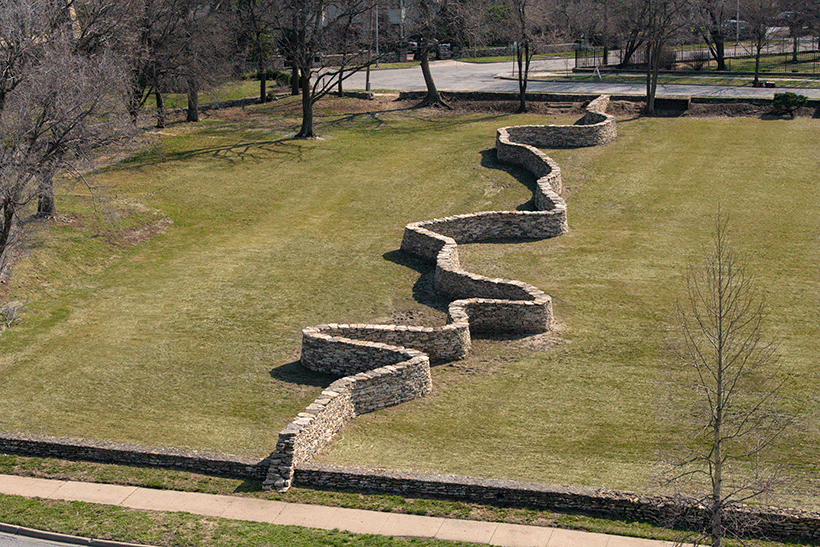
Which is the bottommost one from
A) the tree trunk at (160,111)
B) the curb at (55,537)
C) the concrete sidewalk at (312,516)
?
the curb at (55,537)

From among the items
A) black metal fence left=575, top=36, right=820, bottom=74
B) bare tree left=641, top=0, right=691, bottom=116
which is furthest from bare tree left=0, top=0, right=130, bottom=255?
black metal fence left=575, top=36, right=820, bottom=74

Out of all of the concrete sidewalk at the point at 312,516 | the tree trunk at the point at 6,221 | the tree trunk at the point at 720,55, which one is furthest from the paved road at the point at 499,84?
the concrete sidewalk at the point at 312,516

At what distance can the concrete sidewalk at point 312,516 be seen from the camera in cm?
1512

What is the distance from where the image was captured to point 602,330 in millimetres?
23984

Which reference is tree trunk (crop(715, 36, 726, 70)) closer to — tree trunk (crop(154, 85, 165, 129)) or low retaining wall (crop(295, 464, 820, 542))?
tree trunk (crop(154, 85, 165, 129))

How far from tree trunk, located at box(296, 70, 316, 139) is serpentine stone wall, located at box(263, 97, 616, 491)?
15776 mm

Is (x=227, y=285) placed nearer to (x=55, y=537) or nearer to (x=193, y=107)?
(x=55, y=537)

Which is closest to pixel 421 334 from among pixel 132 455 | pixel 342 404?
pixel 342 404

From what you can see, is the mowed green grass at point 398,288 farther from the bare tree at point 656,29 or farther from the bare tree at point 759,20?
the bare tree at point 759,20

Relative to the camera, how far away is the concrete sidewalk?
15125 mm

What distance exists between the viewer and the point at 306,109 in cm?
4534

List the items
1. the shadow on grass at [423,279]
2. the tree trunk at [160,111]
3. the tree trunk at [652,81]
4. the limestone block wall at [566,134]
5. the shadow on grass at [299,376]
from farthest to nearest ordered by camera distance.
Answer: the tree trunk at [160,111]
the tree trunk at [652,81]
the limestone block wall at [566,134]
the shadow on grass at [423,279]
the shadow on grass at [299,376]

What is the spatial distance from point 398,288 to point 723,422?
1469 centimetres

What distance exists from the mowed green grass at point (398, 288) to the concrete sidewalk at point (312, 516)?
5.83 ft
